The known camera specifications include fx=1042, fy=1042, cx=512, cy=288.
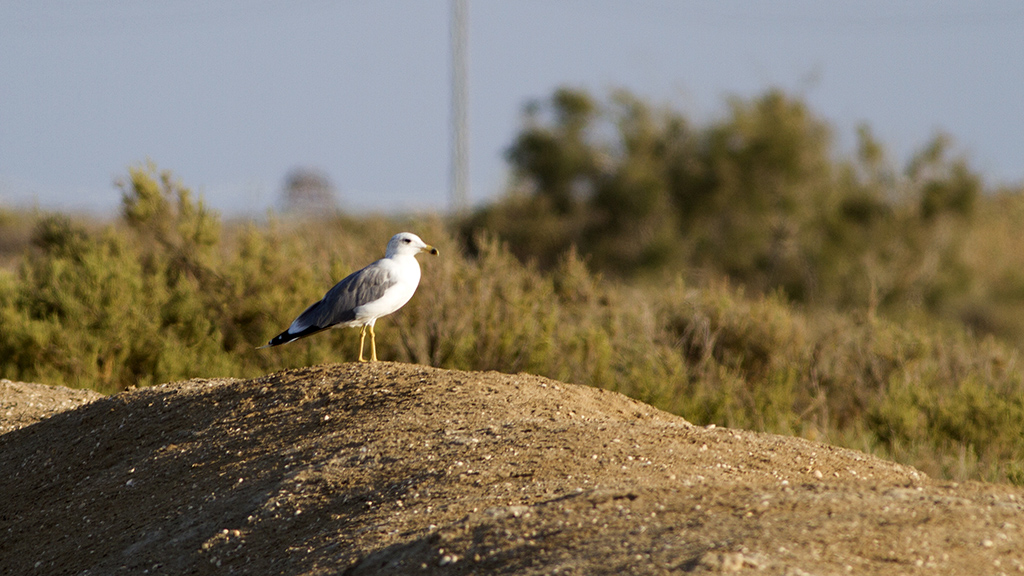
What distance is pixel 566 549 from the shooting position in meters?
4.00

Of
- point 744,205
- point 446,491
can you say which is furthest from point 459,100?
point 446,491

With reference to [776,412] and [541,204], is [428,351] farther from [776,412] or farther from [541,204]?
[541,204]

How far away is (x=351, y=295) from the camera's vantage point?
758 cm

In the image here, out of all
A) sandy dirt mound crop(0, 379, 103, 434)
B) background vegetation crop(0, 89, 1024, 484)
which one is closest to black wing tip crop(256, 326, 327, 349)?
sandy dirt mound crop(0, 379, 103, 434)

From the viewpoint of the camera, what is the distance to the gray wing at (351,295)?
24.8 feet

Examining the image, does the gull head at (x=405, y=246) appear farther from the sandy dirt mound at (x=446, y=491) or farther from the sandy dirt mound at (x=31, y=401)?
the sandy dirt mound at (x=31, y=401)

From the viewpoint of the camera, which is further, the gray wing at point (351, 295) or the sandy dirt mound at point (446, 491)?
the gray wing at point (351, 295)

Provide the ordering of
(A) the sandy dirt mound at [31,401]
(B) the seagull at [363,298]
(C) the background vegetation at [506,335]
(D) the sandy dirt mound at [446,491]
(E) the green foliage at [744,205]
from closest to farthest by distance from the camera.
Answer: (D) the sandy dirt mound at [446,491], (B) the seagull at [363,298], (A) the sandy dirt mound at [31,401], (C) the background vegetation at [506,335], (E) the green foliage at [744,205]

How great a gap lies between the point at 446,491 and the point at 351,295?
2825 mm

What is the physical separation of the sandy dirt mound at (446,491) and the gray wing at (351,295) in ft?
1.57

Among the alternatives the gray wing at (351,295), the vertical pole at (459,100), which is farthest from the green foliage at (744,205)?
the gray wing at (351,295)

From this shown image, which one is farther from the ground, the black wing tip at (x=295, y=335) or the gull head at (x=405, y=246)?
the gull head at (x=405, y=246)

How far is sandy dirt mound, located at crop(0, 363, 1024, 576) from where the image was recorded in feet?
13.1

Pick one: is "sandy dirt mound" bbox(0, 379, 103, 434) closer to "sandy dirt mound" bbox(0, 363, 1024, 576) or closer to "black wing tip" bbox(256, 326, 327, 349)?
"sandy dirt mound" bbox(0, 363, 1024, 576)
